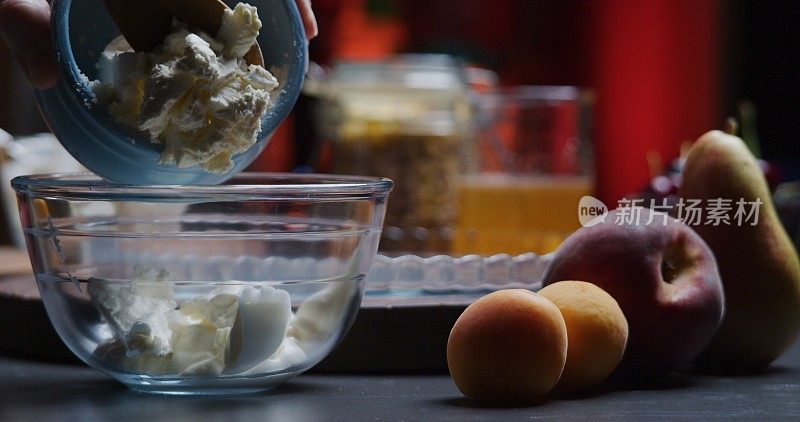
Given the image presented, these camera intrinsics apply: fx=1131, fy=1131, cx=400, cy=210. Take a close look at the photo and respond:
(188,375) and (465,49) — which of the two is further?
(465,49)

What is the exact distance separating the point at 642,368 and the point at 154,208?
1.39 feet

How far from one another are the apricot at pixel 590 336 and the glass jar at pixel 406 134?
1.10 meters

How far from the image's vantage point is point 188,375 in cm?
79

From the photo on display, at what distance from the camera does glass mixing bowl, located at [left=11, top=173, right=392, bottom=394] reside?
2.57 ft

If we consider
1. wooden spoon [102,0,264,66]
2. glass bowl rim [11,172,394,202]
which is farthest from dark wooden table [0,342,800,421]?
wooden spoon [102,0,264,66]

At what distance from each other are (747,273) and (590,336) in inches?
8.6

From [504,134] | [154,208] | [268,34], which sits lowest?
[504,134]

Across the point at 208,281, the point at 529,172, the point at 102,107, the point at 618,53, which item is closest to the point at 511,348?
the point at 208,281

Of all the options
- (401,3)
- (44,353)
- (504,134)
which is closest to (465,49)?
(401,3)

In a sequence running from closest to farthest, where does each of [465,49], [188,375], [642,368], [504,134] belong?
[188,375] → [642,368] → [504,134] → [465,49]

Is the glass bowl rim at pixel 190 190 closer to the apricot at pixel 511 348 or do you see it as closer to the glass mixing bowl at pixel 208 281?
the glass mixing bowl at pixel 208 281

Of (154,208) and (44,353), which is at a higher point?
(154,208)

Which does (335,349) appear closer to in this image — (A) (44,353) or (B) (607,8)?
(A) (44,353)

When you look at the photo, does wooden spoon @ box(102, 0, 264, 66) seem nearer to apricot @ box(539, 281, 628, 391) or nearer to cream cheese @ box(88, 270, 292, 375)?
cream cheese @ box(88, 270, 292, 375)
